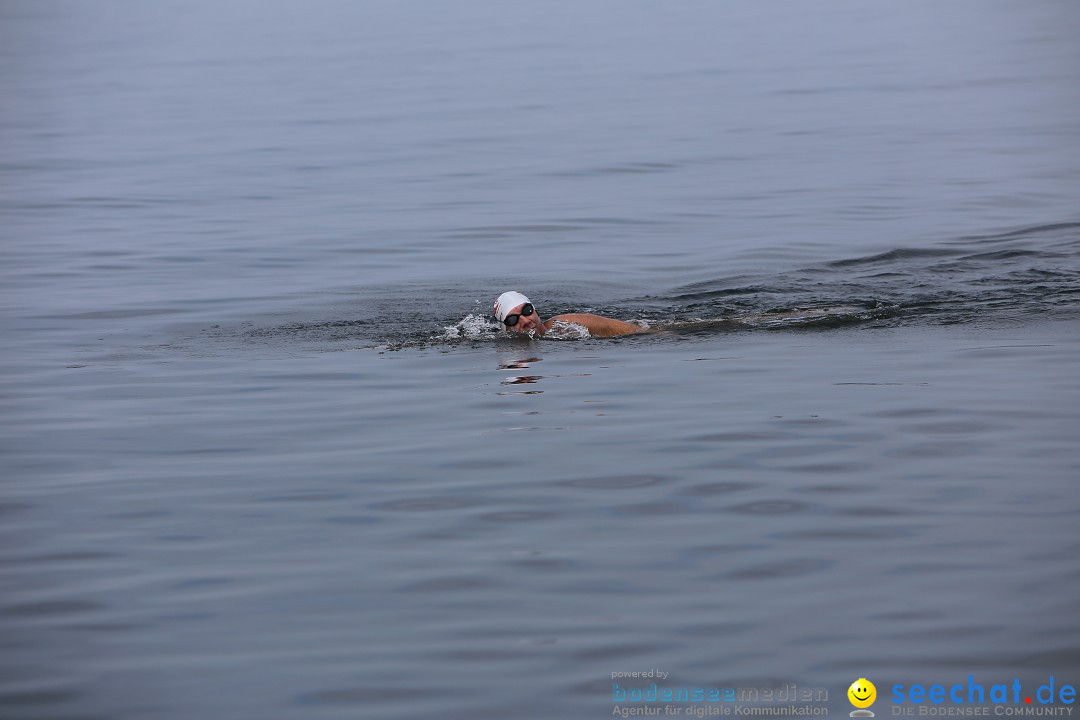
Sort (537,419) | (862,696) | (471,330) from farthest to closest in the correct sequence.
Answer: (471,330)
(537,419)
(862,696)

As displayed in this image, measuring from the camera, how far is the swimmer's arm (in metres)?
12.0

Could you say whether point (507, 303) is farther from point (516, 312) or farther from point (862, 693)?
point (862, 693)

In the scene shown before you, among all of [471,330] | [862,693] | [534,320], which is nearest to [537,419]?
[534,320]

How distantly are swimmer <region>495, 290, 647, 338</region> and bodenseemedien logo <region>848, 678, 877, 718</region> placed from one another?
22.2ft

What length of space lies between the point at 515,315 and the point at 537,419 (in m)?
2.49

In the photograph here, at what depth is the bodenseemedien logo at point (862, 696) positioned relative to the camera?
509cm

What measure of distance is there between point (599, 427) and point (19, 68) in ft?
136

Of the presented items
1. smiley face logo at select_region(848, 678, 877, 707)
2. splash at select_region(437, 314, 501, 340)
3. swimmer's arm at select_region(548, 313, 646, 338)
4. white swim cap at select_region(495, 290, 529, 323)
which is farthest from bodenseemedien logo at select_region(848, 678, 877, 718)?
splash at select_region(437, 314, 501, 340)

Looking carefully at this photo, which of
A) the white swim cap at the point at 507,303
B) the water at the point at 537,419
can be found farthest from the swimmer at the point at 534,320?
the water at the point at 537,419

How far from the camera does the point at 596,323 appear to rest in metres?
12.0

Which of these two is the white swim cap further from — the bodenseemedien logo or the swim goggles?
the bodenseemedien logo

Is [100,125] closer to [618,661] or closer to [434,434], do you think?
[434,434]

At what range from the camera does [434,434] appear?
9.05 metres

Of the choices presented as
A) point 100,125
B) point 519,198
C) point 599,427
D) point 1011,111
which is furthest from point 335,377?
point 100,125
